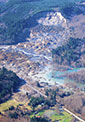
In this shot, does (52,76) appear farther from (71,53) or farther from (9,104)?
(9,104)

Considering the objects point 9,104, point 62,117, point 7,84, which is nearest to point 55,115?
point 62,117

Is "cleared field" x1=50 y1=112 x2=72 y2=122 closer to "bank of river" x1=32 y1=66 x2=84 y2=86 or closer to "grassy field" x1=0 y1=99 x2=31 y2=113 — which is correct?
"grassy field" x1=0 y1=99 x2=31 y2=113

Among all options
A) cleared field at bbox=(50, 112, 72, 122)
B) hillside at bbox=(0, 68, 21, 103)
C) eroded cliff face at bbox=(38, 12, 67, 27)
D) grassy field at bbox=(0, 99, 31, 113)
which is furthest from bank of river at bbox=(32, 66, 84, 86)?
eroded cliff face at bbox=(38, 12, 67, 27)

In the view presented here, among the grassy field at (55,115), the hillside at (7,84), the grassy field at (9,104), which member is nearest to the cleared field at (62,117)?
the grassy field at (55,115)

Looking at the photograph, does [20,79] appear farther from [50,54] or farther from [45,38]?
[45,38]

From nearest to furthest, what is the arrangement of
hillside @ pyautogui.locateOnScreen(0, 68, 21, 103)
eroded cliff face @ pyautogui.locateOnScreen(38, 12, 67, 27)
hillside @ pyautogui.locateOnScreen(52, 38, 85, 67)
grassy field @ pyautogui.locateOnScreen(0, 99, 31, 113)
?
1. grassy field @ pyautogui.locateOnScreen(0, 99, 31, 113)
2. hillside @ pyautogui.locateOnScreen(0, 68, 21, 103)
3. hillside @ pyautogui.locateOnScreen(52, 38, 85, 67)
4. eroded cliff face @ pyautogui.locateOnScreen(38, 12, 67, 27)

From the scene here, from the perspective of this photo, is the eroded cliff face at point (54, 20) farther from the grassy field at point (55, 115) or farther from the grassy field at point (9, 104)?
the grassy field at point (55, 115)

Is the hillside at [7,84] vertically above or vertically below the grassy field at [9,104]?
above

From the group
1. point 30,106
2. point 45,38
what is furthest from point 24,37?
point 30,106
